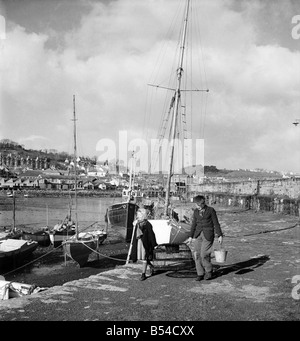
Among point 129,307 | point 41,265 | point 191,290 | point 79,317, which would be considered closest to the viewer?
point 79,317

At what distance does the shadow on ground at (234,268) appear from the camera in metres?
7.75

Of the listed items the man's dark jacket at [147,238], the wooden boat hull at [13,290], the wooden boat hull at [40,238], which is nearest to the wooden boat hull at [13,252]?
the wooden boat hull at [40,238]

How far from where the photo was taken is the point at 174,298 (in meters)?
6.16

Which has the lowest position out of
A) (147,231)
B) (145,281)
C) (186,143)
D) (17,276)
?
(17,276)

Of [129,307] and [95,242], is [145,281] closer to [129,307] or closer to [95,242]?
[129,307]

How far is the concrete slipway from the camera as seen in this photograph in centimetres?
529

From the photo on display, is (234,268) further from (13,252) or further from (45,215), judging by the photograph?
(45,215)

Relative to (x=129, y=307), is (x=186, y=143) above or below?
above

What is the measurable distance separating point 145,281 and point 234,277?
2.01 m

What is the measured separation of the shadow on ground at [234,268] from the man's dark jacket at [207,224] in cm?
101

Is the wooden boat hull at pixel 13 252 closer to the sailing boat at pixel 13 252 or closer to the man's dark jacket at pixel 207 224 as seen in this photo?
the sailing boat at pixel 13 252

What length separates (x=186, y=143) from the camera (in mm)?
24094

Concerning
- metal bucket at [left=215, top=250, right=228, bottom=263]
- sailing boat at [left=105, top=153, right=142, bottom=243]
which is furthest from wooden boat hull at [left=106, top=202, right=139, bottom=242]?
metal bucket at [left=215, top=250, right=228, bottom=263]

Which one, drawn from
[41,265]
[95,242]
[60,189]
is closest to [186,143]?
[95,242]
